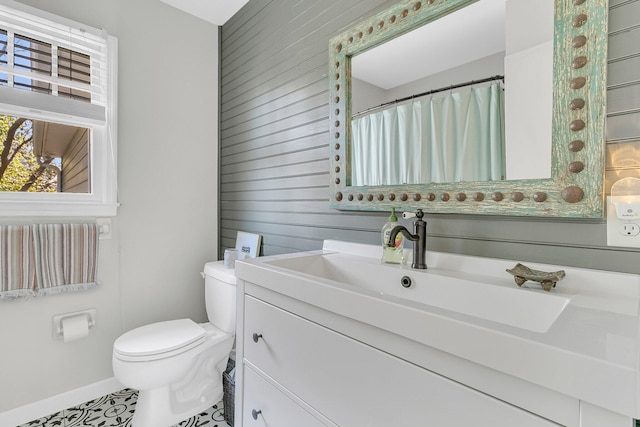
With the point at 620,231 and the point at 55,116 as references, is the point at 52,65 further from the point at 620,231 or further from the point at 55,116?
the point at 620,231

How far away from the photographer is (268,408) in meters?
1.04

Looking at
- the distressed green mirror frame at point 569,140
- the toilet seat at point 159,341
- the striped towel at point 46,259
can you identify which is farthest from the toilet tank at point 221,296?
the distressed green mirror frame at point 569,140

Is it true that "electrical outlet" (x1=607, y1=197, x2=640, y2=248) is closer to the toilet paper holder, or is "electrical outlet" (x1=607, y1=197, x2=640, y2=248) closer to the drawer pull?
the drawer pull

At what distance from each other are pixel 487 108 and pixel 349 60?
2.28 ft

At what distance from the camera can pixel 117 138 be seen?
6.44 feet

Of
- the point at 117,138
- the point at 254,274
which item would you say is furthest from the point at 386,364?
the point at 117,138

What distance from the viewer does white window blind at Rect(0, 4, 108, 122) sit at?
5.42 ft

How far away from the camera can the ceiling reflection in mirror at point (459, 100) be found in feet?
3.04

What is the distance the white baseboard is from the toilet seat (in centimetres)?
58

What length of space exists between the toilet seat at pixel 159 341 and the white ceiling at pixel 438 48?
1570 millimetres

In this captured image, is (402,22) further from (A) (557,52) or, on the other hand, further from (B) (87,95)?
(B) (87,95)

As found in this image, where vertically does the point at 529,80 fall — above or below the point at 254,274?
above

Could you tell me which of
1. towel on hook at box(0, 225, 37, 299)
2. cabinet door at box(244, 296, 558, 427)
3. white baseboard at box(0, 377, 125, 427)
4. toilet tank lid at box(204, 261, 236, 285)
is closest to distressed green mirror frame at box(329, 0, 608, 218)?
cabinet door at box(244, 296, 558, 427)

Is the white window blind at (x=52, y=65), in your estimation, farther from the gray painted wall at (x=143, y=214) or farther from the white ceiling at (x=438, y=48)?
the white ceiling at (x=438, y=48)
